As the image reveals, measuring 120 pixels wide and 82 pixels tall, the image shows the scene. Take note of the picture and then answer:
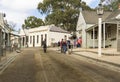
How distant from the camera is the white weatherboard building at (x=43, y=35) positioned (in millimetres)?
64688

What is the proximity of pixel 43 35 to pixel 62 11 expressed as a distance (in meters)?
10.1

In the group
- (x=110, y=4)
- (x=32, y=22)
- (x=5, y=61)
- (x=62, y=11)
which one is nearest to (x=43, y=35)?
(x=62, y=11)

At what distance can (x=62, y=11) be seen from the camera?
73.6m

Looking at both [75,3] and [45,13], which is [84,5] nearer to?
[75,3]

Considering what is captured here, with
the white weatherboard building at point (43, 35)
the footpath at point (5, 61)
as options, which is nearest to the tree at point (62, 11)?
the white weatherboard building at point (43, 35)

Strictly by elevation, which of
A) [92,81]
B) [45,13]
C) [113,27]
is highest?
[45,13]

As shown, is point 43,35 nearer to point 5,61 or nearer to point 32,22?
point 32,22

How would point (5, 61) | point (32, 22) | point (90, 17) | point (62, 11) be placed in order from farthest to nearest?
point (32, 22) → point (62, 11) → point (90, 17) → point (5, 61)

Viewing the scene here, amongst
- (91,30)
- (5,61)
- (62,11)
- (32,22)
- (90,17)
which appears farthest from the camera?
(32,22)

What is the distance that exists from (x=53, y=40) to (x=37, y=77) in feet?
170

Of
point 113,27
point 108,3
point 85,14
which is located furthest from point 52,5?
point 113,27

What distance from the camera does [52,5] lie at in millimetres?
75062

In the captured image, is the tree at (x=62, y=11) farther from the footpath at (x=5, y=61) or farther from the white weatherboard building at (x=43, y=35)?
the footpath at (x=5, y=61)

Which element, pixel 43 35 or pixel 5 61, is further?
pixel 43 35
